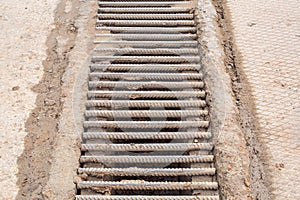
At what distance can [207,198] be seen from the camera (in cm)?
231

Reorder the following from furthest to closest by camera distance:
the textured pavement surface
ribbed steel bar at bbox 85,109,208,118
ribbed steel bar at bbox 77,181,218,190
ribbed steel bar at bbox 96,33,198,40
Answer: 1. ribbed steel bar at bbox 96,33,198,40
2. ribbed steel bar at bbox 85,109,208,118
3. the textured pavement surface
4. ribbed steel bar at bbox 77,181,218,190

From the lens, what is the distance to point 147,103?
9.04 ft

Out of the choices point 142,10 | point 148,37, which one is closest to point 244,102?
point 148,37

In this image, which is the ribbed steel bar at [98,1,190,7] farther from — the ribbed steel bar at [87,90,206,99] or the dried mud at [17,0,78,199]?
the ribbed steel bar at [87,90,206,99]

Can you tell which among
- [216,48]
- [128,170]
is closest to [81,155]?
[128,170]

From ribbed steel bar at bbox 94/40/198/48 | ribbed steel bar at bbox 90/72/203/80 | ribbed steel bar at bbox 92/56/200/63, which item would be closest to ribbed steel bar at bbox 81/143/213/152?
ribbed steel bar at bbox 90/72/203/80

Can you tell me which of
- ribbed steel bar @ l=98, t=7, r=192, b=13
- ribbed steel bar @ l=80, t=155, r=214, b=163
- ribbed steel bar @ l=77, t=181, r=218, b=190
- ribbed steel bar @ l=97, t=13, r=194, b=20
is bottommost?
ribbed steel bar @ l=77, t=181, r=218, b=190

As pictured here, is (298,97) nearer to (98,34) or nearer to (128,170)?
(128,170)

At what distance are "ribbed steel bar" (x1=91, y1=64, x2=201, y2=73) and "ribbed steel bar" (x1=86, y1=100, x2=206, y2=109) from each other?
0.31 metres

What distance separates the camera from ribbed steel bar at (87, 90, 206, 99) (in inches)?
110

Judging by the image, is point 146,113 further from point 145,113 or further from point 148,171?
point 148,171

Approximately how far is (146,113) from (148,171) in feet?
1.44

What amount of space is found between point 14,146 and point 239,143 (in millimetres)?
1475

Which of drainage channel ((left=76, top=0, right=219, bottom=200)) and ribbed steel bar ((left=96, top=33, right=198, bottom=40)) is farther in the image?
ribbed steel bar ((left=96, top=33, right=198, bottom=40))
